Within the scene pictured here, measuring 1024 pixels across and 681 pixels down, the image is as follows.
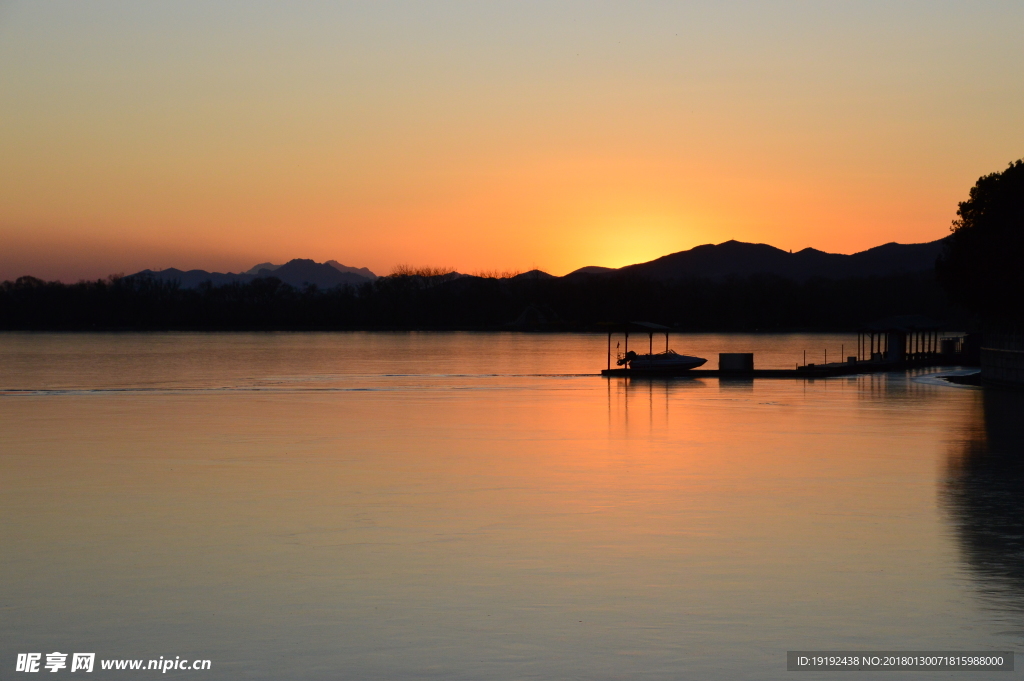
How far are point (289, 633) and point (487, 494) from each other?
7.87 m

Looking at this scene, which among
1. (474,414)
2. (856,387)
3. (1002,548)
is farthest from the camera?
(856,387)

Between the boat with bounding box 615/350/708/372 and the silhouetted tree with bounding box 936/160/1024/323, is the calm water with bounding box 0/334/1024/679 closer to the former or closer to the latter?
the silhouetted tree with bounding box 936/160/1024/323

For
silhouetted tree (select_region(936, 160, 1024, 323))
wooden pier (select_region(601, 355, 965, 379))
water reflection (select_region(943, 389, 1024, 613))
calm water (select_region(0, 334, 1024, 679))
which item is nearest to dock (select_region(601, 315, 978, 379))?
wooden pier (select_region(601, 355, 965, 379))

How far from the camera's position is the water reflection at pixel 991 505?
10.7 meters

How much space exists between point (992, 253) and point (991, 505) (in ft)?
121

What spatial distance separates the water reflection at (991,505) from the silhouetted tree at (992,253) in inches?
792

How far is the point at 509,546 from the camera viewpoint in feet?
41.6

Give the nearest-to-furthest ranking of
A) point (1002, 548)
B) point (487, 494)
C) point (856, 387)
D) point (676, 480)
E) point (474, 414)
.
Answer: point (1002, 548) → point (487, 494) → point (676, 480) → point (474, 414) → point (856, 387)

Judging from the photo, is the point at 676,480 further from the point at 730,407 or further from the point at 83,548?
the point at 730,407

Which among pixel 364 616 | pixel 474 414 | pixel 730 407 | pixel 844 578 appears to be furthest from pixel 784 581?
pixel 730 407

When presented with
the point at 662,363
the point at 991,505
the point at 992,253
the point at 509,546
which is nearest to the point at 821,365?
the point at 662,363

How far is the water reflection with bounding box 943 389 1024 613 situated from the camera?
10.7 metres

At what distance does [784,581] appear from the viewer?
10.9 m

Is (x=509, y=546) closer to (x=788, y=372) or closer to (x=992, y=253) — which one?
(x=992, y=253)
